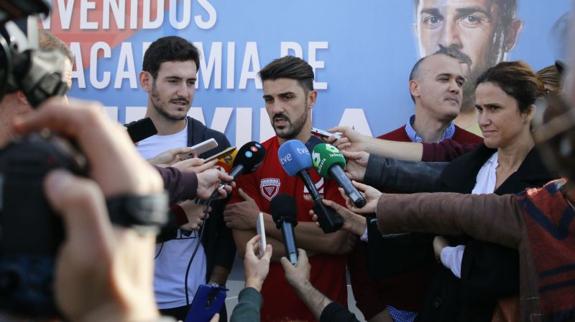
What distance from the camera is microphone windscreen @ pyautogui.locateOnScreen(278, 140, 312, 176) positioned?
379cm

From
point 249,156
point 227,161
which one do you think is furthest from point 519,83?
point 227,161

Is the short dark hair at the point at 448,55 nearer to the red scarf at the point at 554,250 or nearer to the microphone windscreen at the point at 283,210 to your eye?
the microphone windscreen at the point at 283,210

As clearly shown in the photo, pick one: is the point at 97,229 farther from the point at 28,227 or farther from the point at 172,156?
the point at 172,156

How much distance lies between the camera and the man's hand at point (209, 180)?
3.68m

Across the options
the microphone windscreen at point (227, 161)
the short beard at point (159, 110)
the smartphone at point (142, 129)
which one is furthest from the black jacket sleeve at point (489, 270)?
the short beard at point (159, 110)

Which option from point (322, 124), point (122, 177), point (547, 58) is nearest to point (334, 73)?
point (322, 124)

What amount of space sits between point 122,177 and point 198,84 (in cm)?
330

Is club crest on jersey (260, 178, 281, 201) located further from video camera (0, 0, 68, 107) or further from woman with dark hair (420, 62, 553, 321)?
video camera (0, 0, 68, 107)

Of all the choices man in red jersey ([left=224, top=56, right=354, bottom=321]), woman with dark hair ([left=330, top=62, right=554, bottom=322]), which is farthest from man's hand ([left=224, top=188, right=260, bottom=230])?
woman with dark hair ([left=330, top=62, right=554, bottom=322])

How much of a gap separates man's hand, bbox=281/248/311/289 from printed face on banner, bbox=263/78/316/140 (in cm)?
76

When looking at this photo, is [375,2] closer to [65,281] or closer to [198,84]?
[198,84]

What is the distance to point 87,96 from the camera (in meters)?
4.62

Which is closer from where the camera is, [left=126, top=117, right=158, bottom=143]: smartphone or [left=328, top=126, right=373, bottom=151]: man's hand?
[left=126, top=117, right=158, bottom=143]: smartphone

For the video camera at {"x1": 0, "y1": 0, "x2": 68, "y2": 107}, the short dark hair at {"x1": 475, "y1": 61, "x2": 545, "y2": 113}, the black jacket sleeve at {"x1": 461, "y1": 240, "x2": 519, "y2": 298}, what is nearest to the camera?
the video camera at {"x1": 0, "y1": 0, "x2": 68, "y2": 107}
